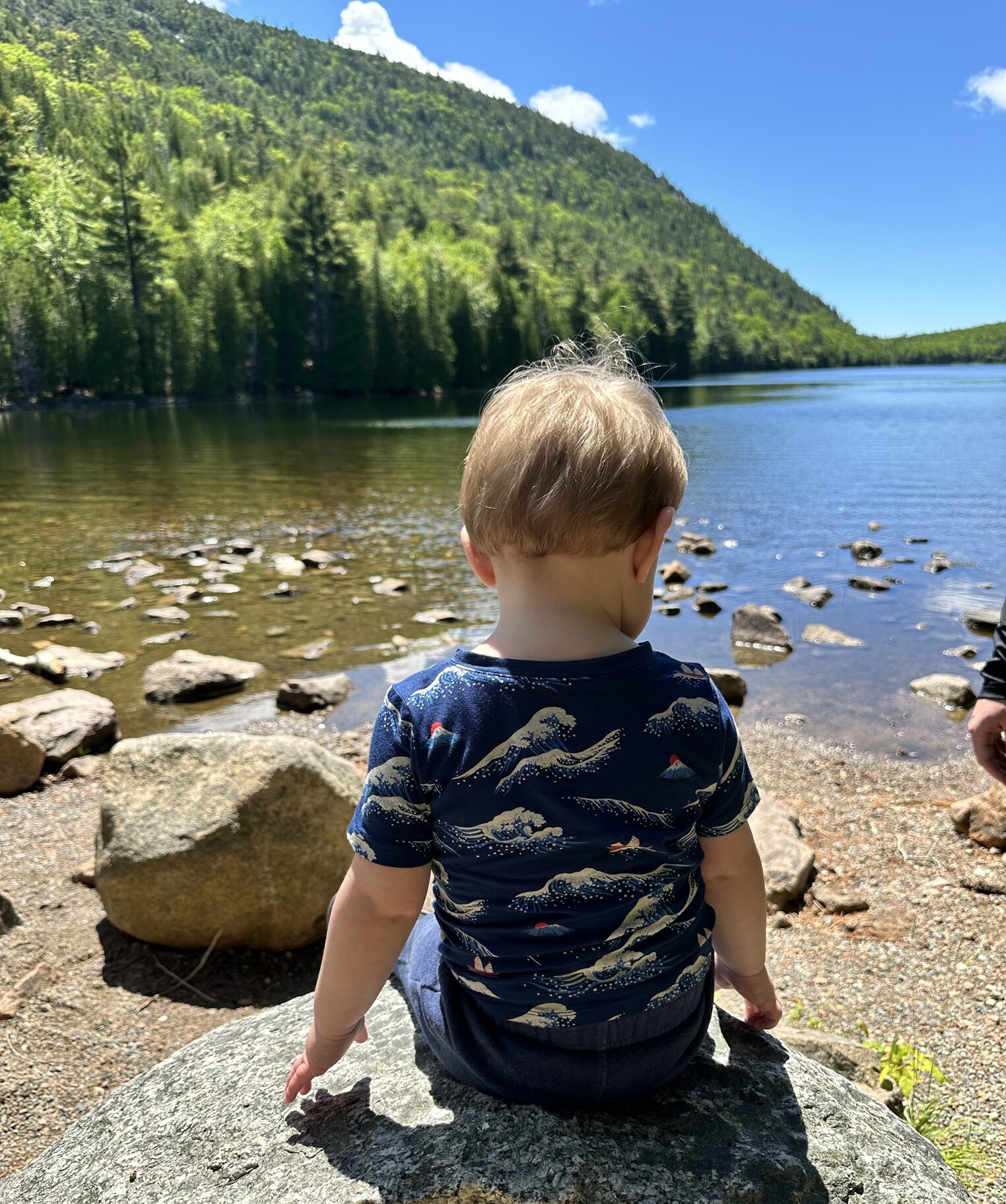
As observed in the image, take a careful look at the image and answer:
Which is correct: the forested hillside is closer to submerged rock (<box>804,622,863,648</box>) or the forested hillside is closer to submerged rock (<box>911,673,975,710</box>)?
submerged rock (<box>804,622,863,648</box>)

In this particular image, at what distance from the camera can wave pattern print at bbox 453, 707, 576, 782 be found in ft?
5.09

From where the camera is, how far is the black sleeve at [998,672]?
271 centimetres

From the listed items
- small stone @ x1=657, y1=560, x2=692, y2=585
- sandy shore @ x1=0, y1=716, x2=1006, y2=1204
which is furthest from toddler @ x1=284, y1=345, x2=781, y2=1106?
small stone @ x1=657, y1=560, x2=692, y2=585

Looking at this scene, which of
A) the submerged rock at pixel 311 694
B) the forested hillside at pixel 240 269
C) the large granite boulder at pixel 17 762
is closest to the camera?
the large granite boulder at pixel 17 762

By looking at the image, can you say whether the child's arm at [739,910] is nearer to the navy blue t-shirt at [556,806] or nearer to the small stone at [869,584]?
the navy blue t-shirt at [556,806]

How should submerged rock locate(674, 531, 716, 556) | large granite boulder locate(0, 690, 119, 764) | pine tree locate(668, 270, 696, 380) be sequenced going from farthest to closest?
pine tree locate(668, 270, 696, 380) < submerged rock locate(674, 531, 716, 556) < large granite boulder locate(0, 690, 119, 764)

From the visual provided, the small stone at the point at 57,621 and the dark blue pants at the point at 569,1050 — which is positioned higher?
the dark blue pants at the point at 569,1050

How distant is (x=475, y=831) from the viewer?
5.26 ft

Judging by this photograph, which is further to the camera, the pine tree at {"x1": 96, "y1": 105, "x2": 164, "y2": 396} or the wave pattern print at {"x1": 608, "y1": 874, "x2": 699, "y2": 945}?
the pine tree at {"x1": 96, "y1": 105, "x2": 164, "y2": 396}

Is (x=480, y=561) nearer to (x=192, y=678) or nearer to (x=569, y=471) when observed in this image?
(x=569, y=471)

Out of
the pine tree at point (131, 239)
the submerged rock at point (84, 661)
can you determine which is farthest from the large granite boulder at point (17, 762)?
the pine tree at point (131, 239)

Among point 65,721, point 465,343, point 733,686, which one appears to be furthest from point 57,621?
point 465,343

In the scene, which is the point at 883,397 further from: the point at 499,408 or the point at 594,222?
the point at 594,222

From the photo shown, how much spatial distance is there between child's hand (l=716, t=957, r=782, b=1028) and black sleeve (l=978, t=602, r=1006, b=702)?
133cm
